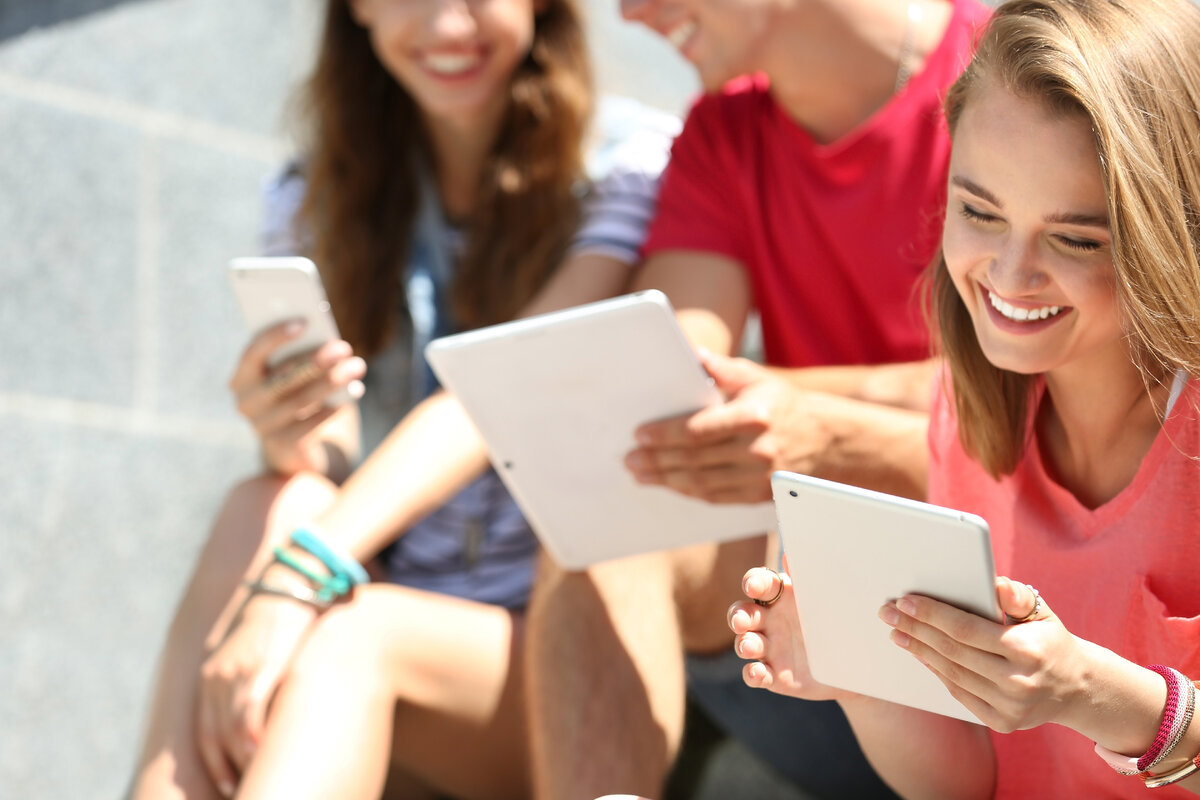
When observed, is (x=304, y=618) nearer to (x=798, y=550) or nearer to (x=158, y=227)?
(x=798, y=550)

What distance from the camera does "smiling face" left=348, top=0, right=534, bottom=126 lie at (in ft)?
7.34

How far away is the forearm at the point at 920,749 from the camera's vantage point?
52.3 inches

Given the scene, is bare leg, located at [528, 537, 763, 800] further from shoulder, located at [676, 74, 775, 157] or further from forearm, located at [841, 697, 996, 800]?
shoulder, located at [676, 74, 775, 157]

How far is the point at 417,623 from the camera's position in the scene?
1831mm

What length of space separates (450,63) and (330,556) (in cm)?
89

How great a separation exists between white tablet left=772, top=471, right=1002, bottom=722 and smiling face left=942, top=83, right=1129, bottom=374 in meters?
0.29

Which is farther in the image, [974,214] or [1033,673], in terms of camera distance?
[974,214]

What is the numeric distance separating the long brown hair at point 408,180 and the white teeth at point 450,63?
0.35 feet

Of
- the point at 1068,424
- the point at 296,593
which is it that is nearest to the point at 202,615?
the point at 296,593

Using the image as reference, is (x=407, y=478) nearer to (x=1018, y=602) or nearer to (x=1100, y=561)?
(x=1100, y=561)

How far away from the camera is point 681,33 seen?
2.09 m

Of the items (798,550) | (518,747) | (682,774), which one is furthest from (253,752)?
(798,550)

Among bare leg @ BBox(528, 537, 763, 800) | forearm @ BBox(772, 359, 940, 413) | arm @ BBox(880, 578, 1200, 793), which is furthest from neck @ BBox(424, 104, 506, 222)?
arm @ BBox(880, 578, 1200, 793)

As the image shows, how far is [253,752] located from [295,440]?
50 centimetres
